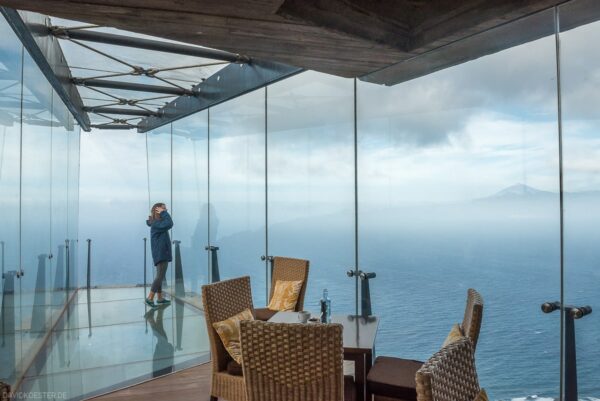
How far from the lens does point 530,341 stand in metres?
3.45

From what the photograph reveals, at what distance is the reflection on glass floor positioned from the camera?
4164 mm

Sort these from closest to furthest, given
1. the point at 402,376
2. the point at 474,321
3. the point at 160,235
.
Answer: the point at 474,321, the point at 402,376, the point at 160,235

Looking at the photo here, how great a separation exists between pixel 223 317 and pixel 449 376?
222cm

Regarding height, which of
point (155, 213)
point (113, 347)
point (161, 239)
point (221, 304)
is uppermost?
point (155, 213)

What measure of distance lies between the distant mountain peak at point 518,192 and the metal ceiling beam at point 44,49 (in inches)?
157

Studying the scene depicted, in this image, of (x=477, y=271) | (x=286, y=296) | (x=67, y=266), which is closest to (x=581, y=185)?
(x=477, y=271)

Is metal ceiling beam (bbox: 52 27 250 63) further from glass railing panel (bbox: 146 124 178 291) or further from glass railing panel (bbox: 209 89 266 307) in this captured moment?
glass railing panel (bbox: 146 124 178 291)

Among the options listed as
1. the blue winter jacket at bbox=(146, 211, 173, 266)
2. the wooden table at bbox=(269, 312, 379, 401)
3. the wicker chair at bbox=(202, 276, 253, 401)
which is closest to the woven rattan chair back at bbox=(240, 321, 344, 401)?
the wooden table at bbox=(269, 312, 379, 401)

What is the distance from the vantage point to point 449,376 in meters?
1.72

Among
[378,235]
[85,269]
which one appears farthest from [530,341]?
[85,269]

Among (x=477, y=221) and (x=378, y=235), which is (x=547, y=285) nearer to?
(x=477, y=221)

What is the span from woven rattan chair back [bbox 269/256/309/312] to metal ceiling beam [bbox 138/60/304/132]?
2.05 metres

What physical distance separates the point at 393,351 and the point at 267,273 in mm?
1982

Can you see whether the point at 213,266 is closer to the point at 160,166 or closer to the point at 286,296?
the point at 160,166
